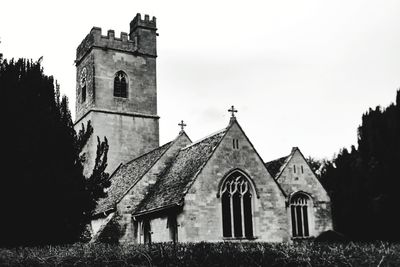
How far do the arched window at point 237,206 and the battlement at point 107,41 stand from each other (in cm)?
1822

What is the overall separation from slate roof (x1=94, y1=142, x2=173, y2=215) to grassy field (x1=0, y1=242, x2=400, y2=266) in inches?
599

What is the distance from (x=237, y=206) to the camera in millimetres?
21906

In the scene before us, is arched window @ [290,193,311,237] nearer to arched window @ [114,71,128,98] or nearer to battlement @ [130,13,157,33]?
arched window @ [114,71,128,98]

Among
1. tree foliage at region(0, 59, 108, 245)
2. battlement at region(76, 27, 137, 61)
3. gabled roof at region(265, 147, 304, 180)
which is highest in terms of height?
battlement at region(76, 27, 137, 61)

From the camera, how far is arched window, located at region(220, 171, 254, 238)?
21438 millimetres

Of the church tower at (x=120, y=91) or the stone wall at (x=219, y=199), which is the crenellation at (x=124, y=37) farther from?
the stone wall at (x=219, y=199)

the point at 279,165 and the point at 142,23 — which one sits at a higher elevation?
the point at 142,23

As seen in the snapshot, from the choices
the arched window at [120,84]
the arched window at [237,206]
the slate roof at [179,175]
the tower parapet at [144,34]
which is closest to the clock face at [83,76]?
the arched window at [120,84]

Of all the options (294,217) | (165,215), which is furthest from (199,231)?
(294,217)

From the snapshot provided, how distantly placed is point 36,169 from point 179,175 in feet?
40.4

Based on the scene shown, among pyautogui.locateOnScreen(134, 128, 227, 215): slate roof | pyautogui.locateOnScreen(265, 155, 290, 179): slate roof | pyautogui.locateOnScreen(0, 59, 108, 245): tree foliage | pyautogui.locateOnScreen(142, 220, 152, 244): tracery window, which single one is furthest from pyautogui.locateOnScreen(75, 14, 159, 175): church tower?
pyautogui.locateOnScreen(0, 59, 108, 245): tree foliage

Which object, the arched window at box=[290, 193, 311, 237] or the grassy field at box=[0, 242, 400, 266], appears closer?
the grassy field at box=[0, 242, 400, 266]

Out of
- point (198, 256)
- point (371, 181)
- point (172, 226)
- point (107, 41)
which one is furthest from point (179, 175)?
point (107, 41)

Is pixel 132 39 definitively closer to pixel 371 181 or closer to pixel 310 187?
pixel 310 187
